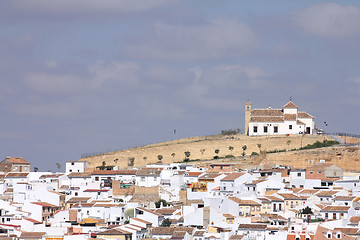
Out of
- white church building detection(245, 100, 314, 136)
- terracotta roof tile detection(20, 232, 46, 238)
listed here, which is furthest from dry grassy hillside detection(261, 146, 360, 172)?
terracotta roof tile detection(20, 232, 46, 238)

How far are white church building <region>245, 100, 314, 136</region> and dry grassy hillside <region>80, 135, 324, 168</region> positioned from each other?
4.50 ft

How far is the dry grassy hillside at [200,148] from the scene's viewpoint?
87.3 meters

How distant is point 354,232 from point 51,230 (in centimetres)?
1763

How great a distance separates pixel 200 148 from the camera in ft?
302

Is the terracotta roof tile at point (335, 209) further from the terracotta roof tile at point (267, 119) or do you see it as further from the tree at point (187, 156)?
the terracotta roof tile at point (267, 119)

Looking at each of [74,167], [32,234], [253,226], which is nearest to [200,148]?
[74,167]

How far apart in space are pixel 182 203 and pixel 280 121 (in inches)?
1198

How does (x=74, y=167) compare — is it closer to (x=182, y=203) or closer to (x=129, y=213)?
(x=182, y=203)

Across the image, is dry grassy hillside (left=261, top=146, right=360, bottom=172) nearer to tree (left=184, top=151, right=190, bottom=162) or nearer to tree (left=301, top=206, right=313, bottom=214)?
tree (left=184, top=151, right=190, bottom=162)

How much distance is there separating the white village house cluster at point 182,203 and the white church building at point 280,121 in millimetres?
18656

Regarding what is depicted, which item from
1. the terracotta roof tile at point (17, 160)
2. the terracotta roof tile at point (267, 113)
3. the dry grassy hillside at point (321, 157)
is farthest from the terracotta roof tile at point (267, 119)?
the terracotta roof tile at point (17, 160)

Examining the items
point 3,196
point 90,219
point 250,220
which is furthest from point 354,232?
point 3,196

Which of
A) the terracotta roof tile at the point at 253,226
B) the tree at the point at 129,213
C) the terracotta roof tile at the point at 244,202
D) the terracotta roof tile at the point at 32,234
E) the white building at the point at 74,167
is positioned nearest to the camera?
the terracotta roof tile at the point at 253,226

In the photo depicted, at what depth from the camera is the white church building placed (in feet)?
297
